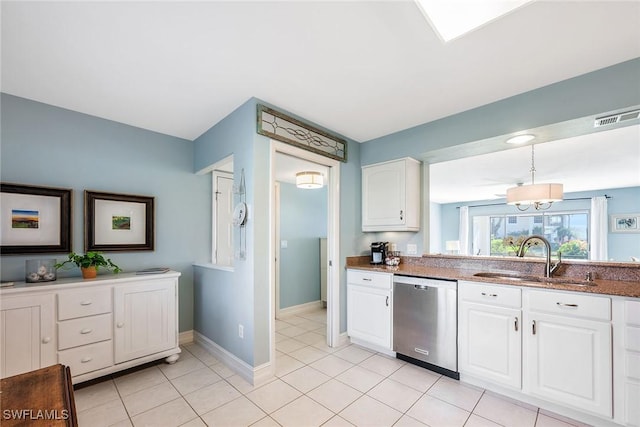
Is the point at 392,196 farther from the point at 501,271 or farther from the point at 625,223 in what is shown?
the point at 625,223

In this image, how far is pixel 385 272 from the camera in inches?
110

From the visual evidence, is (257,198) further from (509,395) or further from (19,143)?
(509,395)

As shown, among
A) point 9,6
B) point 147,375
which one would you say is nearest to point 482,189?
point 147,375

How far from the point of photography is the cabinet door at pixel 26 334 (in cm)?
189

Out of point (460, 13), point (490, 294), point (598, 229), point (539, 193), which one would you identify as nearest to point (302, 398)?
point (490, 294)

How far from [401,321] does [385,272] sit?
1.59 feet

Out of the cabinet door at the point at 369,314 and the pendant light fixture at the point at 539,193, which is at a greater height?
the pendant light fixture at the point at 539,193

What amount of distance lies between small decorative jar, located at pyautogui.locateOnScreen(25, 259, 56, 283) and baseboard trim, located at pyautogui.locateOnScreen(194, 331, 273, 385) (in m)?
1.53

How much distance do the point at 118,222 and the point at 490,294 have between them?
11.4ft

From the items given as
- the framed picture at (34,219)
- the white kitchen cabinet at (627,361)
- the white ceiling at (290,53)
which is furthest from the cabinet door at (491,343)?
the framed picture at (34,219)

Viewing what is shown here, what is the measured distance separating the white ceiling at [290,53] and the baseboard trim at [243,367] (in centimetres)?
232

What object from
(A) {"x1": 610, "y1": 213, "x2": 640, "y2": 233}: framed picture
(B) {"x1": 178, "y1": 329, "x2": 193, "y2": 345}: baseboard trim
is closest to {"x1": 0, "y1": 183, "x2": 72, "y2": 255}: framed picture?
(B) {"x1": 178, "y1": 329, "x2": 193, "y2": 345}: baseboard trim

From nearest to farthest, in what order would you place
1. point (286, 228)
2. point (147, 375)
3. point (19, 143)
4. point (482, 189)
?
point (19, 143) → point (147, 375) → point (286, 228) → point (482, 189)

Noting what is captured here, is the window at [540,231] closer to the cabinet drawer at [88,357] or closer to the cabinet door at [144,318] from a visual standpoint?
the cabinet door at [144,318]
